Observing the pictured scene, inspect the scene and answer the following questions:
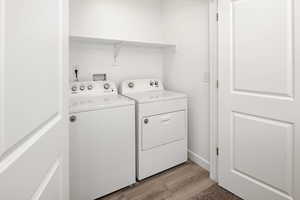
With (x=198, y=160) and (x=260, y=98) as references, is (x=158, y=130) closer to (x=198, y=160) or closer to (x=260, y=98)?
(x=198, y=160)

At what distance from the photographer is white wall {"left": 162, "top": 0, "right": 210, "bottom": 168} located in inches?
83.7

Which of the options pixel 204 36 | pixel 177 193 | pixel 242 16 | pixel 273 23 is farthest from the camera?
pixel 204 36

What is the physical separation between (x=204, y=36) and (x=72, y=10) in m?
1.61

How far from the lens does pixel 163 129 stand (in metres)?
2.01

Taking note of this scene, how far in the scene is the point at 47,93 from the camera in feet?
2.38

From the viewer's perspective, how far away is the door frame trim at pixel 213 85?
1.84 meters

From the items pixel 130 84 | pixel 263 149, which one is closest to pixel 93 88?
pixel 130 84

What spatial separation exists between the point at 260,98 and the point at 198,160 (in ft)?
3.88

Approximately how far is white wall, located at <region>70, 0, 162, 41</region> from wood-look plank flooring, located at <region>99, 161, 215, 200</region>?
1.87 m

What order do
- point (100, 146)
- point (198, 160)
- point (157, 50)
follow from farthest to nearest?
point (157, 50) → point (198, 160) → point (100, 146)

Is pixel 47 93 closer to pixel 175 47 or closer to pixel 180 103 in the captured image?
pixel 180 103

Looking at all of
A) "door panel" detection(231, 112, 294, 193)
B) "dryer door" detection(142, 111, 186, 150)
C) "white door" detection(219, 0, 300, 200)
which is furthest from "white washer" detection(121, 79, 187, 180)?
"door panel" detection(231, 112, 294, 193)


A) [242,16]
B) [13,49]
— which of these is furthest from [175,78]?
[13,49]

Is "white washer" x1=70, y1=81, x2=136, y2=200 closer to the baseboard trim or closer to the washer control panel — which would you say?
the washer control panel
